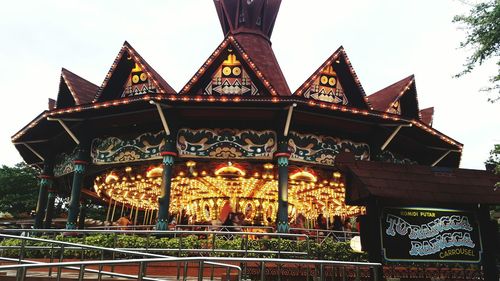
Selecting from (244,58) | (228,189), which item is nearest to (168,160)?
(244,58)

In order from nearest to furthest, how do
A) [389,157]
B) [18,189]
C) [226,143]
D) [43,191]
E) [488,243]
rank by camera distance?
1. [488,243]
2. [226,143]
3. [389,157]
4. [43,191]
5. [18,189]

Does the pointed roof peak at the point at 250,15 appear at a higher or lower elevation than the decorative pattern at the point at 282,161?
higher

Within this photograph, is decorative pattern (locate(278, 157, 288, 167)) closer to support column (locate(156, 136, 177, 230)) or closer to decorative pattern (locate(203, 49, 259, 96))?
decorative pattern (locate(203, 49, 259, 96))

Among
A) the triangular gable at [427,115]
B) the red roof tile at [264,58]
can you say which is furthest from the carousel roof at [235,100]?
the triangular gable at [427,115]

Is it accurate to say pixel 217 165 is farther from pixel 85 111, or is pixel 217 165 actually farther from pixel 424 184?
pixel 424 184

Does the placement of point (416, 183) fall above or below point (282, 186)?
below

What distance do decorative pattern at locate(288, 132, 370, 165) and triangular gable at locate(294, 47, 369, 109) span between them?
5.45ft

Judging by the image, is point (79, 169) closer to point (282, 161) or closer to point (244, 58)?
point (244, 58)

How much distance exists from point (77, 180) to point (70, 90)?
418 cm

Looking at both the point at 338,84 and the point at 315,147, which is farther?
the point at 338,84

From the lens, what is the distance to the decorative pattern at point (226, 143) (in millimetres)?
15609

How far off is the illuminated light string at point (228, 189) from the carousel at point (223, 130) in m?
0.15

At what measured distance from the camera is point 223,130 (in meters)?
16.0

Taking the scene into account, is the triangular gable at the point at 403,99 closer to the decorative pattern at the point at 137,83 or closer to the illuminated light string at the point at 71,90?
the decorative pattern at the point at 137,83
